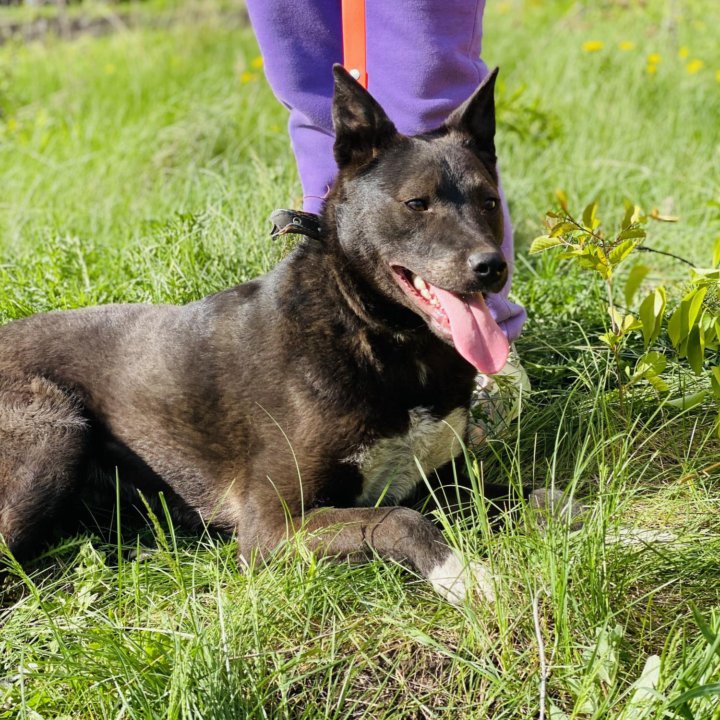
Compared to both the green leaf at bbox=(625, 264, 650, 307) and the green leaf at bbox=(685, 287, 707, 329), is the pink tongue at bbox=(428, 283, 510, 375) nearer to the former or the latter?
the green leaf at bbox=(625, 264, 650, 307)

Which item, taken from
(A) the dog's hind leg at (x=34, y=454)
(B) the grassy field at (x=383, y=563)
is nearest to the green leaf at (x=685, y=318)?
(B) the grassy field at (x=383, y=563)

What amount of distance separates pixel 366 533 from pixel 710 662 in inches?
35.7

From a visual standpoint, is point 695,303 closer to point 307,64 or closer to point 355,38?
point 355,38

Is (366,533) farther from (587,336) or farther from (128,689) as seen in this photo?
(587,336)

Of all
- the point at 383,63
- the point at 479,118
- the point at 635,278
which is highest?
the point at 383,63

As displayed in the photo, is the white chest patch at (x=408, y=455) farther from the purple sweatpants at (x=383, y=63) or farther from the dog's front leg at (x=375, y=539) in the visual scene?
the purple sweatpants at (x=383, y=63)

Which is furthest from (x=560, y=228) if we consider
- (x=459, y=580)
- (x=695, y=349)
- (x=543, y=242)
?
(x=459, y=580)

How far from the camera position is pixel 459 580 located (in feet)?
7.26

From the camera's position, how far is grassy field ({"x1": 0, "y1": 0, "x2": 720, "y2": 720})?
192cm

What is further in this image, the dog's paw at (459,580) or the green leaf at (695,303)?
the green leaf at (695,303)

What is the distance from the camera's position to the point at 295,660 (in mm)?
1969

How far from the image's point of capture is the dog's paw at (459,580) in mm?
2098

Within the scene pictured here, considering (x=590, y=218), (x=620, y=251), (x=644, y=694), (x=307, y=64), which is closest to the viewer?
(x=644, y=694)

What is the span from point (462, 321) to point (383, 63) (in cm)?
105
